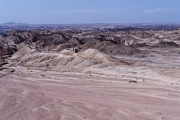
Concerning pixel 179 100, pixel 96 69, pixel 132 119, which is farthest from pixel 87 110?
pixel 96 69

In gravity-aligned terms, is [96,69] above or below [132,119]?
below

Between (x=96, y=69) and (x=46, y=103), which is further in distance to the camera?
(x=96, y=69)

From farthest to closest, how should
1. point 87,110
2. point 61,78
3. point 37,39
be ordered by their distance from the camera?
point 37,39, point 61,78, point 87,110

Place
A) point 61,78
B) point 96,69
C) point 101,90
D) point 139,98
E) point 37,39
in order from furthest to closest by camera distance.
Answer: point 37,39 → point 96,69 → point 61,78 → point 101,90 → point 139,98

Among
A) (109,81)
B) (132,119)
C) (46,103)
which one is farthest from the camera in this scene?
(109,81)

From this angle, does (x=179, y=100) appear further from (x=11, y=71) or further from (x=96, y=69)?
(x=11, y=71)

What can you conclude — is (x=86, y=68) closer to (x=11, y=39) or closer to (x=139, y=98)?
(x=139, y=98)

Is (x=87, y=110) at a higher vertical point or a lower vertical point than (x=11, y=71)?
higher

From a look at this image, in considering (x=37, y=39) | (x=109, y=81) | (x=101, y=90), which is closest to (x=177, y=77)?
(x=109, y=81)

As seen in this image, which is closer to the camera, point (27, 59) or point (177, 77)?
point (177, 77)
